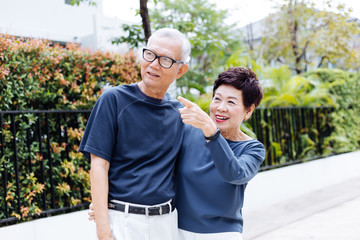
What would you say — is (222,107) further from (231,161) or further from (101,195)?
(101,195)

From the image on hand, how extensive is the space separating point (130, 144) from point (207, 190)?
1.63 feet

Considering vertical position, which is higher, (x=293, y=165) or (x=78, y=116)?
(x=78, y=116)

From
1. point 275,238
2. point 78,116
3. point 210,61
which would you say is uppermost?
point 210,61

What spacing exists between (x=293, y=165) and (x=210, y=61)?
8.77m

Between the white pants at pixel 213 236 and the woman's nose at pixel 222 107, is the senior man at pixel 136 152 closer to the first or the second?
the white pants at pixel 213 236

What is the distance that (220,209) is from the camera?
1868mm

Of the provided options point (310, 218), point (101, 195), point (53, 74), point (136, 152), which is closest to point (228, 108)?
point (136, 152)

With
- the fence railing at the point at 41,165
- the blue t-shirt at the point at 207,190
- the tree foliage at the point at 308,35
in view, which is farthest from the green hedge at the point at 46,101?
the tree foliage at the point at 308,35

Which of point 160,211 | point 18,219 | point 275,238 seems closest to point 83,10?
point 18,219

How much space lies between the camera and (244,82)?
194cm

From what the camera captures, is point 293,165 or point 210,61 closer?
point 293,165

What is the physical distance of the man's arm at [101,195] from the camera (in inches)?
65.3

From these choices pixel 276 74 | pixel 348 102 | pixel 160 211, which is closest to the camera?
pixel 160 211

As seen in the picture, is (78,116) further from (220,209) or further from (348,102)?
(348,102)
